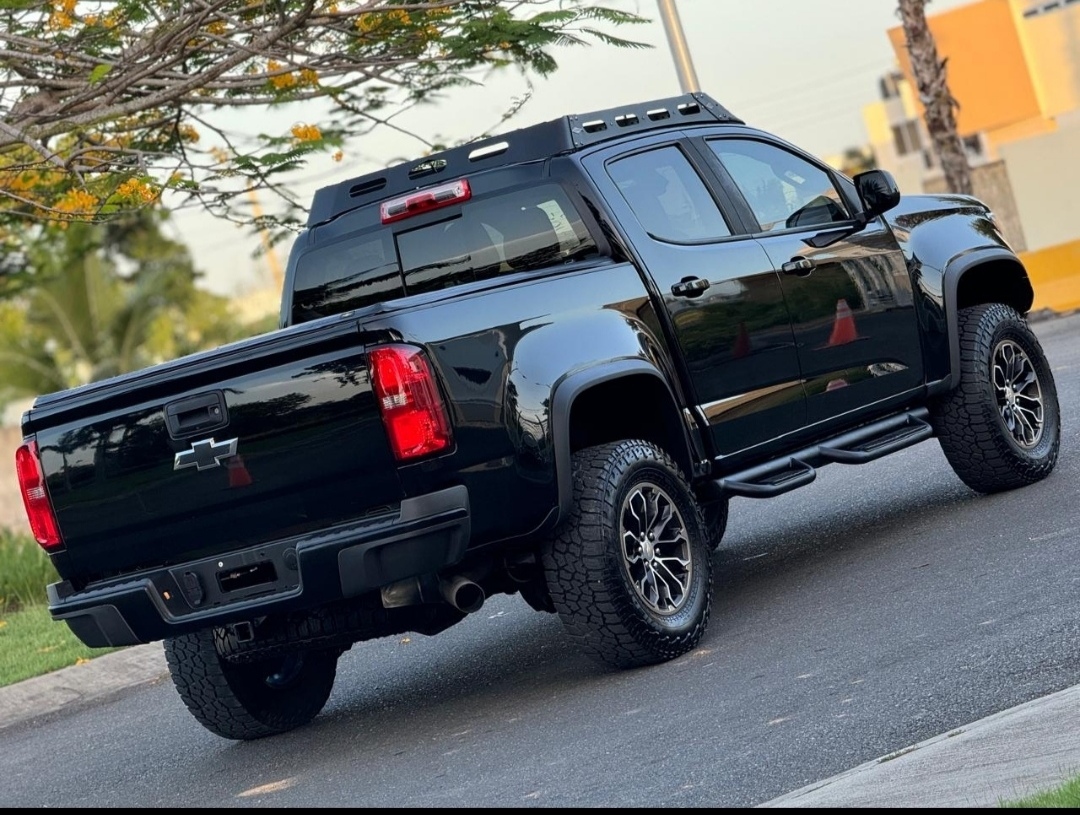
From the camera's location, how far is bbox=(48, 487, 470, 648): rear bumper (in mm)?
5832

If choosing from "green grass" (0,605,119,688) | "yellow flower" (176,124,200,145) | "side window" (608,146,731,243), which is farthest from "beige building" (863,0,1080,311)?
"side window" (608,146,731,243)

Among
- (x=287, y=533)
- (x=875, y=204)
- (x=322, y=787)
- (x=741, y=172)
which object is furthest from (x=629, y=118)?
(x=322, y=787)

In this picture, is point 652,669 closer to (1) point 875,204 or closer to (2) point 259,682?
(2) point 259,682

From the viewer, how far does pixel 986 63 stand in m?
46.1

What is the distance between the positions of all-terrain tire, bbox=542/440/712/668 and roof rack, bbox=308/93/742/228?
150 cm

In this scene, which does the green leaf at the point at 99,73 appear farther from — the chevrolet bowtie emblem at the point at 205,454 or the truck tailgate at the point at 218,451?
the chevrolet bowtie emblem at the point at 205,454

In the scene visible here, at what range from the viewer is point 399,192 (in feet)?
25.3

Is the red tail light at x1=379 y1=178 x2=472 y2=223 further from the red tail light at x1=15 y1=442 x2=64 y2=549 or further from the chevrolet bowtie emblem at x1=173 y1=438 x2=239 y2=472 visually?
the red tail light at x1=15 y1=442 x2=64 y2=549

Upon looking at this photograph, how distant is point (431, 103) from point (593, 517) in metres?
6.72

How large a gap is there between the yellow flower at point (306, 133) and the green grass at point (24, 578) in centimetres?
355

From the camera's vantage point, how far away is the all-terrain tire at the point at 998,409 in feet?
27.9

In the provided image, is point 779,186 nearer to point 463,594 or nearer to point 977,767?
point 463,594

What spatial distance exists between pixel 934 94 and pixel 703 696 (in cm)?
1837

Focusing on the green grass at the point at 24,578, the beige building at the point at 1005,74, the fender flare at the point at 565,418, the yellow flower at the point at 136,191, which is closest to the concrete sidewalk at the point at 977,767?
the fender flare at the point at 565,418
